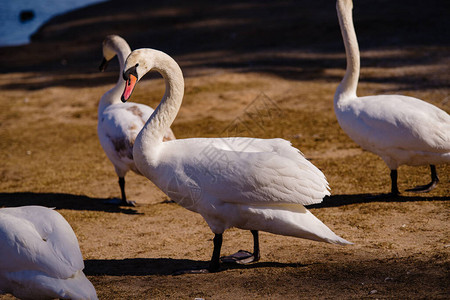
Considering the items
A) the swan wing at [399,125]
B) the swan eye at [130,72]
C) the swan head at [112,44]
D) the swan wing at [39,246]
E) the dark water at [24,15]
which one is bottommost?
the dark water at [24,15]

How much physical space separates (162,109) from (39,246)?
1.56 m

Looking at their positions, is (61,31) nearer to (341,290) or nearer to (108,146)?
(108,146)

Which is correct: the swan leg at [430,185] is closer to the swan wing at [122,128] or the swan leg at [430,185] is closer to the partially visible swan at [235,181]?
the partially visible swan at [235,181]

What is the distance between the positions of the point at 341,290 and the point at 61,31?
20649 millimetres

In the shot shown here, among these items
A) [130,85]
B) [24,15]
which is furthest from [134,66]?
[24,15]

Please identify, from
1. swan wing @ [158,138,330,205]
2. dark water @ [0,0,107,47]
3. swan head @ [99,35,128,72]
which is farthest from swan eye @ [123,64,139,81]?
dark water @ [0,0,107,47]

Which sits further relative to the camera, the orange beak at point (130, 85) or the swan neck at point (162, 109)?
the swan neck at point (162, 109)

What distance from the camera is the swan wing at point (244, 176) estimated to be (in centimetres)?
424

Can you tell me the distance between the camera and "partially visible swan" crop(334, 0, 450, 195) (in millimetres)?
5602

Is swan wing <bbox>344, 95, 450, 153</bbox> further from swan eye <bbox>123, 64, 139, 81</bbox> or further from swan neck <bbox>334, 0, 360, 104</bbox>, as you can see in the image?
swan eye <bbox>123, 64, 139, 81</bbox>

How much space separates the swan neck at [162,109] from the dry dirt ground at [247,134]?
1072 mm

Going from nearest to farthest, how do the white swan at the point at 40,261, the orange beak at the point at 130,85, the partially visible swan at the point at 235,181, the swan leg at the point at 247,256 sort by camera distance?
the white swan at the point at 40,261 → the partially visible swan at the point at 235,181 → the orange beak at the point at 130,85 → the swan leg at the point at 247,256

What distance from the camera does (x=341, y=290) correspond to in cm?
386

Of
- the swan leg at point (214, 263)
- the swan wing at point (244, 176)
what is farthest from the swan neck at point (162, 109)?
the swan leg at point (214, 263)
